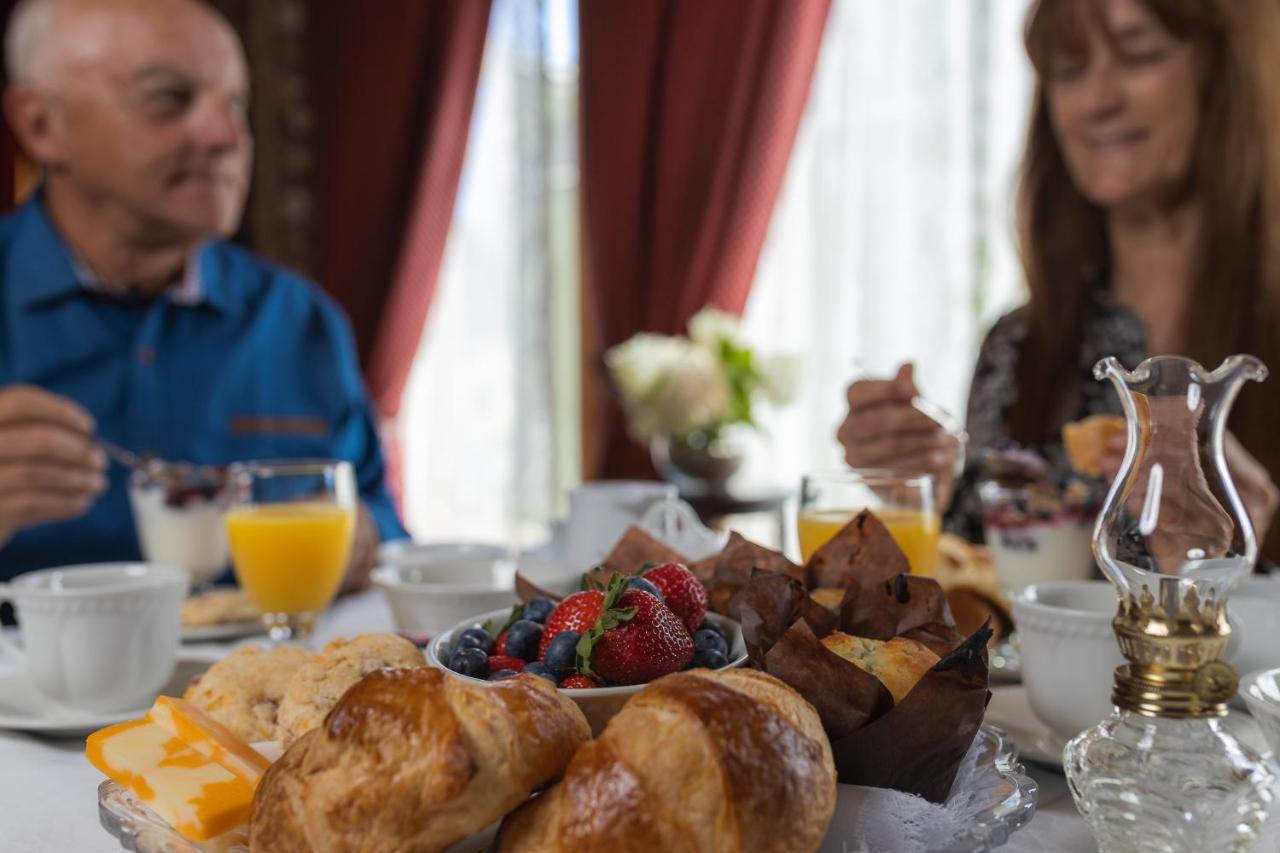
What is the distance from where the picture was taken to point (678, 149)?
3.66 meters

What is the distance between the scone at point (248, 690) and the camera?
791mm

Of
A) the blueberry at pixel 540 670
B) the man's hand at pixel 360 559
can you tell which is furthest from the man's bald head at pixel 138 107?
the blueberry at pixel 540 670

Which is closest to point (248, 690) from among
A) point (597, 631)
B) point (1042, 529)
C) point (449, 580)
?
point (597, 631)

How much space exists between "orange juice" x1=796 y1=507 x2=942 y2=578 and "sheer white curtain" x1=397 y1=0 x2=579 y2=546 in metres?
2.98

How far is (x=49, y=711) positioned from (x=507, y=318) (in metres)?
3.42

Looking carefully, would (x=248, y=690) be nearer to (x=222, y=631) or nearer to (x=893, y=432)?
(x=222, y=631)

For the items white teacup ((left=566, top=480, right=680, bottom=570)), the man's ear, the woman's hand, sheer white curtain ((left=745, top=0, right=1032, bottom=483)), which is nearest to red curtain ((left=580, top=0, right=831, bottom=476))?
sheer white curtain ((left=745, top=0, right=1032, bottom=483))

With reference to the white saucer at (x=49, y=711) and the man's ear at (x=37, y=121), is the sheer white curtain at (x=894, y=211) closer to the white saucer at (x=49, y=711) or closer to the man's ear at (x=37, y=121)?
the man's ear at (x=37, y=121)

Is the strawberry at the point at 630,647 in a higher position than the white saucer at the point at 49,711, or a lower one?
higher

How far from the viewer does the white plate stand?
1248 millimetres

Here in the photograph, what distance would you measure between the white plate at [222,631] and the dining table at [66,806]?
326 millimetres

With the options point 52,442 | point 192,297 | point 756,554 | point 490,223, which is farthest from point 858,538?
point 490,223

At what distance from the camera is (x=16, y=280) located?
86.9 inches

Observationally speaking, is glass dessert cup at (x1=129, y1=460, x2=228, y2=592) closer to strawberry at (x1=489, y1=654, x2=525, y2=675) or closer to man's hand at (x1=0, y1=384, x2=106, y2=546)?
man's hand at (x1=0, y1=384, x2=106, y2=546)
